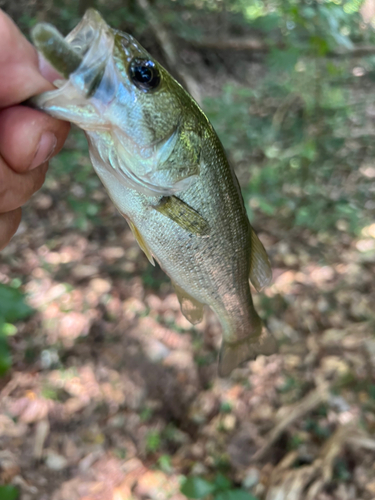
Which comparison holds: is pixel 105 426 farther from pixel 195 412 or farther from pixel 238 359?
pixel 238 359

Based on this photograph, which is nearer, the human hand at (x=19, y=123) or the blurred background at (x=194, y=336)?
the human hand at (x=19, y=123)

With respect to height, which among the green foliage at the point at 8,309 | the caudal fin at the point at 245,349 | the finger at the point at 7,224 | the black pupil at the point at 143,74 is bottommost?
the caudal fin at the point at 245,349

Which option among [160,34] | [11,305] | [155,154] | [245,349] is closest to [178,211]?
[155,154]

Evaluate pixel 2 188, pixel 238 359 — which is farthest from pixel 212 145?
pixel 238 359

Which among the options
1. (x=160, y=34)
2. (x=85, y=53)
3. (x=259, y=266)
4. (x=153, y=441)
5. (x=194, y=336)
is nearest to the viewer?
(x=85, y=53)

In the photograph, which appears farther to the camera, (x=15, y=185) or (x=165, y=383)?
(x=165, y=383)

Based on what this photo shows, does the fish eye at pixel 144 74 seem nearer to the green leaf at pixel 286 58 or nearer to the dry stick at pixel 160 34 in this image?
the green leaf at pixel 286 58

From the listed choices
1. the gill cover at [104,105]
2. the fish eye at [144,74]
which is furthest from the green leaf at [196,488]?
the fish eye at [144,74]

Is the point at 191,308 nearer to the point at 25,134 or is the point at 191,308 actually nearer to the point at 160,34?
the point at 25,134
